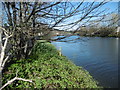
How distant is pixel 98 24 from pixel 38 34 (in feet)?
5.58

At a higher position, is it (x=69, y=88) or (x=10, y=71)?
(x=10, y=71)

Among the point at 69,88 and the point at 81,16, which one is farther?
the point at 69,88

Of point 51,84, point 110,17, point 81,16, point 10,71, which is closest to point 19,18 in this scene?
point 10,71

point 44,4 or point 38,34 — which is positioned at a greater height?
point 44,4

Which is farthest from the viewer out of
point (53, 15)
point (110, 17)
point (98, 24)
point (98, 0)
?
point (53, 15)

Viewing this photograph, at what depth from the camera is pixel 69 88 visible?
2727 mm

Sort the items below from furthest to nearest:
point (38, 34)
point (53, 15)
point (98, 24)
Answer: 1. point (38, 34)
2. point (53, 15)
3. point (98, 24)

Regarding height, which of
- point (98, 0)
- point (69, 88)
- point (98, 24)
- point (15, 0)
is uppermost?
point (15, 0)

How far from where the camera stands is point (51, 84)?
2.61m

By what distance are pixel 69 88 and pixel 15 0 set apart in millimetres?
2755

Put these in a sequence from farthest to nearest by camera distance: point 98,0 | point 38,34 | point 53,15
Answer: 1. point 38,34
2. point 53,15
3. point 98,0

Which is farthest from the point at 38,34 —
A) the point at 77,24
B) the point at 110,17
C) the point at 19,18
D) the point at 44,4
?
the point at 110,17

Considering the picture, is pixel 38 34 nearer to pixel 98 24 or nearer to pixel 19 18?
pixel 19 18

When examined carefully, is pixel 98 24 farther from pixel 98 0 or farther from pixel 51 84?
pixel 51 84
